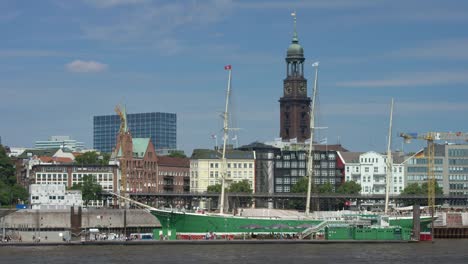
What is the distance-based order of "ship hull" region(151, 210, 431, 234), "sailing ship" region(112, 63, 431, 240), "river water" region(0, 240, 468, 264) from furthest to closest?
"ship hull" region(151, 210, 431, 234)
"sailing ship" region(112, 63, 431, 240)
"river water" region(0, 240, 468, 264)

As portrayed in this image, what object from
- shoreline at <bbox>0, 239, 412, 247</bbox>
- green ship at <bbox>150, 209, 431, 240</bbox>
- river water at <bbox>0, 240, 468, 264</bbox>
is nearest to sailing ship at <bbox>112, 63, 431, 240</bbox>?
green ship at <bbox>150, 209, 431, 240</bbox>

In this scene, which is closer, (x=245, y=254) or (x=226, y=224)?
(x=245, y=254)

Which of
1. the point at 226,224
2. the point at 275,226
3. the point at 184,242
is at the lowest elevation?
the point at 184,242

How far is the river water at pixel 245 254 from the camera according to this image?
120m

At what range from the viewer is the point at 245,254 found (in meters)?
128

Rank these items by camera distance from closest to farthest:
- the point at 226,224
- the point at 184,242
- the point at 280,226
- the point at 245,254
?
the point at 245,254 → the point at 184,242 → the point at 226,224 → the point at 280,226

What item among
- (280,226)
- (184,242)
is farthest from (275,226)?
(184,242)

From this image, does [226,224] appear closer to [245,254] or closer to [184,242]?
[184,242]

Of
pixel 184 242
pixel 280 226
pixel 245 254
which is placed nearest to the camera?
pixel 245 254

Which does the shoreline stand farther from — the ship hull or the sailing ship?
the ship hull

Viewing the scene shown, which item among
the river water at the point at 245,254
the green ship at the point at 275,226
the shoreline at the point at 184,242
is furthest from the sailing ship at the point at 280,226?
the river water at the point at 245,254

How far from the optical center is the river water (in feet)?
392

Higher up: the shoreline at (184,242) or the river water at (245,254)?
the shoreline at (184,242)

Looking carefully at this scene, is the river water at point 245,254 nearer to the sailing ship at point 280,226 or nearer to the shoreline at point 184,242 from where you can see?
the shoreline at point 184,242
